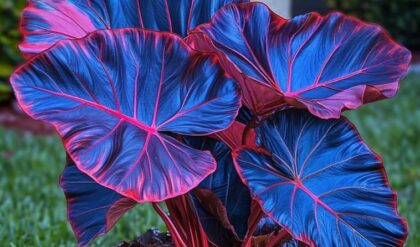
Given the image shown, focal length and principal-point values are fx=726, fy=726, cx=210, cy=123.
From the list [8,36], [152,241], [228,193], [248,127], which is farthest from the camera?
[8,36]

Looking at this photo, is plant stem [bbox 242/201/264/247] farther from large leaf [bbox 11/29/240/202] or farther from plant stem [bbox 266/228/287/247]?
large leaf [bbox 11/29/240/202]

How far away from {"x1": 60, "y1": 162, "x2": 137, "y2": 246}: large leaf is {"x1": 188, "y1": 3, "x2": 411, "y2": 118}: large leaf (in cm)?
38

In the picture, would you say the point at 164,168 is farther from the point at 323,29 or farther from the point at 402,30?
the point at 402,30

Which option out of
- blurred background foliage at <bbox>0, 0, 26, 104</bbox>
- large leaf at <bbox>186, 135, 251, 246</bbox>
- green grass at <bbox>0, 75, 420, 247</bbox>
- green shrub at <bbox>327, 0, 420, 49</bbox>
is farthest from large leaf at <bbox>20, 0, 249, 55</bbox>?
green shrub at <bbox>327, 0, 420, 49</bbox>

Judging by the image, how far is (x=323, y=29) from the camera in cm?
169

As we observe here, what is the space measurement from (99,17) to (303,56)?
1.70 ft

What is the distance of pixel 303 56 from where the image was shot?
1.68 m

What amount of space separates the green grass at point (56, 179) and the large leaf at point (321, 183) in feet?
5.62

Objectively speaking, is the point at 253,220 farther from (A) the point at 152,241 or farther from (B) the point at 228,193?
(A) the point at 152,241

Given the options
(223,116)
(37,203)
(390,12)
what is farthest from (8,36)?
(223,116)

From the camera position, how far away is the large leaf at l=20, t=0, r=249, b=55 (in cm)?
172

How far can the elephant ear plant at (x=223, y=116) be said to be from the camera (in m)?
1.46

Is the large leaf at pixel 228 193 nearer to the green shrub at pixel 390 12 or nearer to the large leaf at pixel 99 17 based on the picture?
the large leaf at pixel 99 17

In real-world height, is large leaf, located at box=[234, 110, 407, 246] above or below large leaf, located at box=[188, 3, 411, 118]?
below
